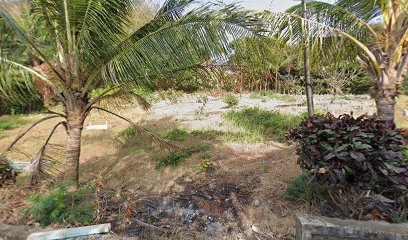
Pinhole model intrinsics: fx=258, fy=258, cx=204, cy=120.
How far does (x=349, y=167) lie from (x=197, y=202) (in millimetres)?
1909

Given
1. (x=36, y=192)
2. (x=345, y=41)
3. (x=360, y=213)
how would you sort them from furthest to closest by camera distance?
(x=345, y=41) → (x=36, y=192) → (x=360, y=213)

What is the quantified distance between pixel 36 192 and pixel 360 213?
4.11 m

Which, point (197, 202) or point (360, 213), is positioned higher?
point (360, 213)

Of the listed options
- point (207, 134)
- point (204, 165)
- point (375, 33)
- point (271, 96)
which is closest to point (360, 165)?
point (375, 33)

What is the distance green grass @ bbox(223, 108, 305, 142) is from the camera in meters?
6.23

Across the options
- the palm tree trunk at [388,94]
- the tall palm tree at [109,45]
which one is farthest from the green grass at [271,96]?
the tall palm tree at [109,45]

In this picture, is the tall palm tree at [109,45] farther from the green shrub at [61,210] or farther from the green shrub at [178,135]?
the green shrub at [178,135]

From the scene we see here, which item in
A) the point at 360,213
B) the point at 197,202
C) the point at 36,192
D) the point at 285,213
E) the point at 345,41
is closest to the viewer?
the point at 360,213

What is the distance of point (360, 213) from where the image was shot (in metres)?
2.47

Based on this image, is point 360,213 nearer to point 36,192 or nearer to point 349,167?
point 349,167

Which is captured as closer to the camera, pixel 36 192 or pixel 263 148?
pixel 36 192

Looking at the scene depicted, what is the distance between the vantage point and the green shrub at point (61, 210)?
9.88 ft

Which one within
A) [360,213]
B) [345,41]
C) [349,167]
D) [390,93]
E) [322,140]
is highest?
[345,41]

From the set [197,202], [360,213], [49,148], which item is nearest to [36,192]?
[49,148]
